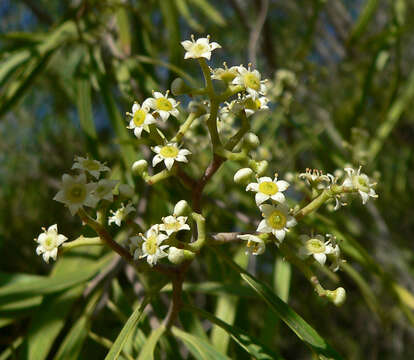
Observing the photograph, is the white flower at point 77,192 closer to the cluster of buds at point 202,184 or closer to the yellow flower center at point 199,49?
the cluster of buds at point 202,184

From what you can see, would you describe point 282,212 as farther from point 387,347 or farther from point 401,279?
point 387,347

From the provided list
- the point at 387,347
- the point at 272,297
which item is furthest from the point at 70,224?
the point at 387,347

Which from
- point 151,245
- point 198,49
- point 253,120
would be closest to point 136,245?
point 151,245

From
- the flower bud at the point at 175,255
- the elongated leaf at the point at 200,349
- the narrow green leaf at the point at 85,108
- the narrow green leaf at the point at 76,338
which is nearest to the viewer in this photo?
the flower bud at the point at 175,255

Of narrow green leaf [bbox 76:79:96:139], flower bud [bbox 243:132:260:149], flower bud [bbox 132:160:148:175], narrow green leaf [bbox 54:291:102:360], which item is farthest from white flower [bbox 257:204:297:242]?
narrow green leaf [bbox 76:79:96:139]

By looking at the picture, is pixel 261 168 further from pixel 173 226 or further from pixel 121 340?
pixel 121 340

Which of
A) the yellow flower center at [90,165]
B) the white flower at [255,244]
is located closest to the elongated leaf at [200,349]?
the white flower at [255,244]
